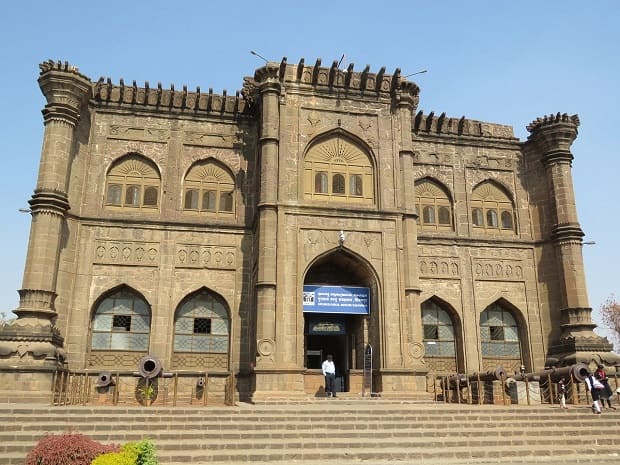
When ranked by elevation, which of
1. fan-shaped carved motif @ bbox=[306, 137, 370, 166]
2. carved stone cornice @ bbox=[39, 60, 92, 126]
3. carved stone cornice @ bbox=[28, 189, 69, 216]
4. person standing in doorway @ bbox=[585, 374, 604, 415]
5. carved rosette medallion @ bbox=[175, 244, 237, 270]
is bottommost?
person standing in doorway @ bbox=[585, 374, 604, 415]

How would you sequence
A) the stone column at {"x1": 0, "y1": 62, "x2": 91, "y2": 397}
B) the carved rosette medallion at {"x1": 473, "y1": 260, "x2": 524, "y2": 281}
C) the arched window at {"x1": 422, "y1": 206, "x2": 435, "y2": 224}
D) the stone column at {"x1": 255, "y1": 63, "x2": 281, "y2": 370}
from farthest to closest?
the arched window at {"x1": 422, "y1": 206, "x2": 435, "y2": 224} → the carved rosette medallion at {"x1": 473, "y1": 260, "x2": 524, "y2": 281} → the stone column at {"x1": 255, "y1": 63, "x2": 281, "y2": 370} → the stone column at {"x1": 0, "y1": 62, "x2": 91, "y2": 397}

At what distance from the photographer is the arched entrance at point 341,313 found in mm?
20938

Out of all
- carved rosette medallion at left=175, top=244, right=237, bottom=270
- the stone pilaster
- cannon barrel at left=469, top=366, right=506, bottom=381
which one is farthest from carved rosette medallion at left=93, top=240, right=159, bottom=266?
cannon barrel at left=469, top=366, right=506, bottom=381

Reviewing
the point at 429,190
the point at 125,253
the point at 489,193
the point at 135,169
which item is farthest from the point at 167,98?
the point at 489,193

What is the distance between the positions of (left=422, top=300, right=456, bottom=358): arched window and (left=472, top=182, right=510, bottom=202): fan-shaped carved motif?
5428mm

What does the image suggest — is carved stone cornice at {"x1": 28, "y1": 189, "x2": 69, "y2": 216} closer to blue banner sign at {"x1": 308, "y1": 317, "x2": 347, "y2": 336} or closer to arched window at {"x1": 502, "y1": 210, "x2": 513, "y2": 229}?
blue banner sign at {"x1": 308, "y1": 317, "x2": 347, "y2": 336}

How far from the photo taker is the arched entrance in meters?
20.9

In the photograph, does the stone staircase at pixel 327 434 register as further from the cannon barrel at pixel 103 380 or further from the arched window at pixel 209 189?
the arched window at pixel 209 189

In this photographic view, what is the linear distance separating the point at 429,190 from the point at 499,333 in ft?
21.9

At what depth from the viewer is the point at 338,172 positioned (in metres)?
22.2

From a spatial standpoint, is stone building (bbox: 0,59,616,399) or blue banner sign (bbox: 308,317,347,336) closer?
stone building (bbox: 0,59,616,399)

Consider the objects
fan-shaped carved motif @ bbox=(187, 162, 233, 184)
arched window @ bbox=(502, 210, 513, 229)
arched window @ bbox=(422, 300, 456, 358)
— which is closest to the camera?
fan-shaped carved motif @ bbox=(187, 162, 233, 184)

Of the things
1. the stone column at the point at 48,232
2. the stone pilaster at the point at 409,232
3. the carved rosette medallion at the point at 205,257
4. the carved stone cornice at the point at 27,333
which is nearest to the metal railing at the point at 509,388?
the stone pilaster at the point at 409,232

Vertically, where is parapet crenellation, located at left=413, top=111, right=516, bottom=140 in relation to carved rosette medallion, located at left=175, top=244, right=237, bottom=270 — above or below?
A: above
